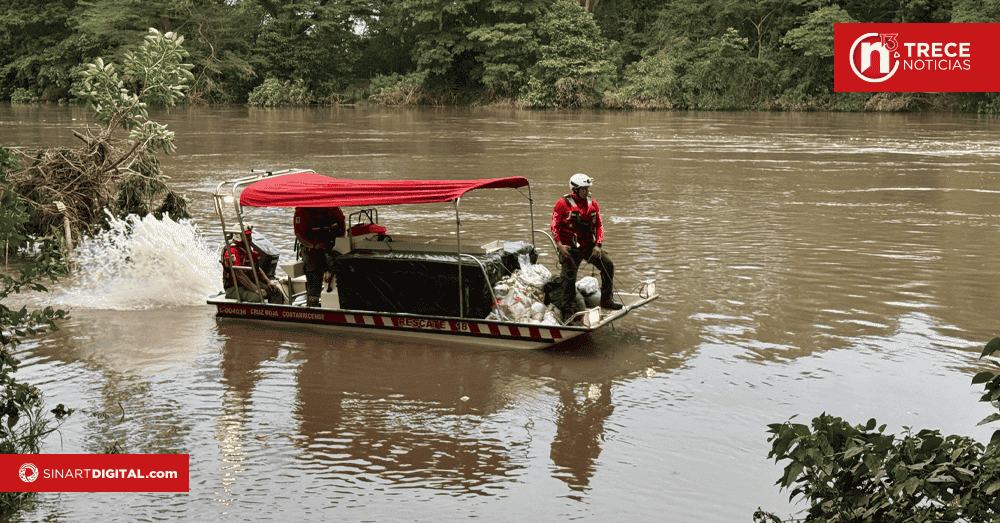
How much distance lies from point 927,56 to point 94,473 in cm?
4261

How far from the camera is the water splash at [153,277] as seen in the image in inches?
515

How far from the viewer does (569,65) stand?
61.3 meters

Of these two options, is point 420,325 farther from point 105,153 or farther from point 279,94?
point 279,94

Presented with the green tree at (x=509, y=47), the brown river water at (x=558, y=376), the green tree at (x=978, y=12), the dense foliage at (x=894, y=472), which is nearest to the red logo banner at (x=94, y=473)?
the brown river water at (x=558, y=376)

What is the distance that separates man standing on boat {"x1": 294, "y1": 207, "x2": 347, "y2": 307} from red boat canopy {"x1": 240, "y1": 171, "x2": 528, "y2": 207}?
373 millimetres

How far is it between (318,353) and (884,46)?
39604mm

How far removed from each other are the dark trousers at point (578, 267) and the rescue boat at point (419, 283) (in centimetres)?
25

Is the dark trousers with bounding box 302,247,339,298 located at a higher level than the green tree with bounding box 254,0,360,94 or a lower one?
lower

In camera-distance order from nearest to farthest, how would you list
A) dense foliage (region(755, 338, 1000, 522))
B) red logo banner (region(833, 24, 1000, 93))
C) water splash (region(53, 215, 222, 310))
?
dense foliage (region(755, 338, 1000, 522)) < water splash (region(53, 215, 222, 310)) < red logo banner (region(833, 24, 1000, 93))

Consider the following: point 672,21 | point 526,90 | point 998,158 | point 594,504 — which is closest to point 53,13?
point 526,90

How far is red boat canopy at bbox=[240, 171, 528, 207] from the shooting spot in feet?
33.4

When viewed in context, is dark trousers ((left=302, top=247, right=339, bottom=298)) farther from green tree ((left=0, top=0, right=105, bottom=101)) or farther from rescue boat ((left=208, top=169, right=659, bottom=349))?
green tree ((left=0, top=0, right=105, bottom=101))

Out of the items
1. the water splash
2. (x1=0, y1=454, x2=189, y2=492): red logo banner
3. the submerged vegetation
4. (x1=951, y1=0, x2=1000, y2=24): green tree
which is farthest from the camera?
(x1=951, y1=0, x2=1000, y2=24): green tree

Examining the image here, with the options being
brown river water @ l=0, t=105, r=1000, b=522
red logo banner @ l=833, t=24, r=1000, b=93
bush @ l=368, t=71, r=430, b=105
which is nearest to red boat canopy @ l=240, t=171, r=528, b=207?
brown river water @ l=0, t=105, r=1000, b=522
